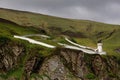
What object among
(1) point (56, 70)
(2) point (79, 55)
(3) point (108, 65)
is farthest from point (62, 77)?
(3) point (108, 65)

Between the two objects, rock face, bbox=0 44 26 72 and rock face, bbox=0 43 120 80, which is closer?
rock face, bbox=0 43 120 80

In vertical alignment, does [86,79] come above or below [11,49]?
below

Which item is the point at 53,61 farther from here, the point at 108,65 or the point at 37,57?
the point at 108,65

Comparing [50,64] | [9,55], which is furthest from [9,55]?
[50,64]

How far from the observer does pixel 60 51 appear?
366 feet

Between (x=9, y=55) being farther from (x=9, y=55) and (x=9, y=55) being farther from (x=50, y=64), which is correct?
(x=50, y=64)

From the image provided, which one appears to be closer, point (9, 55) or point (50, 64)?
point (50, 64)

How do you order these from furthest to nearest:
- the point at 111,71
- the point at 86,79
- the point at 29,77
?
the point at 111,71
the point at 86,79
the point at 29,77

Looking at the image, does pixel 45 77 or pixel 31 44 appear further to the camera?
pixel 31 44

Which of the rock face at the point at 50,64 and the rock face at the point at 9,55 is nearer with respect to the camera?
the rock face at the point at 50,64

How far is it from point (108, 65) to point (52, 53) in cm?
2196

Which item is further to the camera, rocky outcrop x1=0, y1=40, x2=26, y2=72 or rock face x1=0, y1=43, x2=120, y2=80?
rocky outcrop x1=0, y1=40, x2=26, y2=72

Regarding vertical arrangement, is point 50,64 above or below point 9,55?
below

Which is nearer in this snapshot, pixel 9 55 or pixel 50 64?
pixel 50 64
